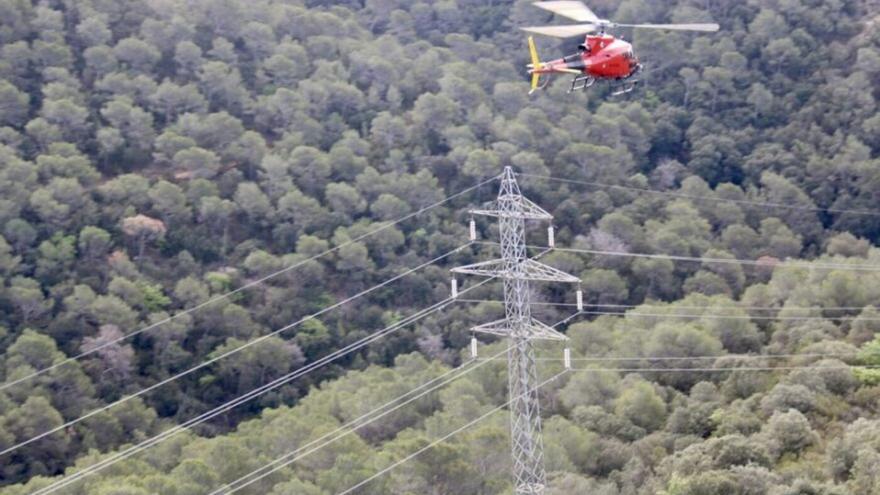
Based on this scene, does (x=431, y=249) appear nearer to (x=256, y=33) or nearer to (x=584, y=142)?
(x=584, y=142)

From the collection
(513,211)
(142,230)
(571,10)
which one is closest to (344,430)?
(513,211)

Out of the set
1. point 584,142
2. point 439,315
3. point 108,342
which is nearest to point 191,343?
point 108,342

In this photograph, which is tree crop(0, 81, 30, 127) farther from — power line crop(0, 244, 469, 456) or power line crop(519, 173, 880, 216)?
power line crop(519, 173, 880, 216)

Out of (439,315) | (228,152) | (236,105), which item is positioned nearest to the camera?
(439,315)

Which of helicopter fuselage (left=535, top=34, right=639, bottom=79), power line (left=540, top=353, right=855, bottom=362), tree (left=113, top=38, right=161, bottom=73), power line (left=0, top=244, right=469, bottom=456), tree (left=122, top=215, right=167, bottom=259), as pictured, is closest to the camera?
helicopter fuselage (left=535, top=34, right=639, bottom=79)

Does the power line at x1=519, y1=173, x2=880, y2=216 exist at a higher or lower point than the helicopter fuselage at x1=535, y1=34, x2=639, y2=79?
lower

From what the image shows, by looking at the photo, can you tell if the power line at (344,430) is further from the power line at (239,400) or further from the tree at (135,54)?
the tree at (135,54)

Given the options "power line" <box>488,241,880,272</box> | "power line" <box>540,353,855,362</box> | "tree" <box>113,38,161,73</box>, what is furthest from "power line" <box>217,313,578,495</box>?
"tree" <box>113,38,161,73</box>
